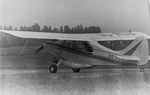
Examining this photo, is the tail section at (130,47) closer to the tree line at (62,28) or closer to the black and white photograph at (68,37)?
the black and white photograph at (68,37)

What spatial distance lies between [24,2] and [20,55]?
0.75 metres

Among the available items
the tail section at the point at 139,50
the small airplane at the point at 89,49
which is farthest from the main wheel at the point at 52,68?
the tail section at the point at 139,50

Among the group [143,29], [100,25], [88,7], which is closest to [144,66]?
[143,29]

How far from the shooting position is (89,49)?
405 centimetres

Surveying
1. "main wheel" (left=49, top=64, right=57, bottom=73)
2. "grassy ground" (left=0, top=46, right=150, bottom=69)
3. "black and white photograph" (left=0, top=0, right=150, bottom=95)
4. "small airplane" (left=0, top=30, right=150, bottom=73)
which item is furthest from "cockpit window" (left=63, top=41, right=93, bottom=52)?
"grassy ground" (left=0, top=46, right=150, bottom=69)

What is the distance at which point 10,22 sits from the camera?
307 centimetres

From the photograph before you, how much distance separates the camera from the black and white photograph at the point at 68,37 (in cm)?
276

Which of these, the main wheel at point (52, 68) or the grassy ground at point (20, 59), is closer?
the grassy ground at point (20, 59)

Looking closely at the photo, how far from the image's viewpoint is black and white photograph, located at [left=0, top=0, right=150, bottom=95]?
2.76 metres

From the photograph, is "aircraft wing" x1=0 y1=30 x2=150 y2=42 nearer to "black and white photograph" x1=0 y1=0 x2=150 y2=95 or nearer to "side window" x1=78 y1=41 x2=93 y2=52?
"black and white photograph" x1=0 y1=0 x2=150 y2=95

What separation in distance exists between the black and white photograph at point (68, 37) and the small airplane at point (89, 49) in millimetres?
18

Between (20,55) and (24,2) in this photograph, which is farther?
(20,55)

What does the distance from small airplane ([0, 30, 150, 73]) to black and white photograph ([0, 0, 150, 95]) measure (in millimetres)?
18

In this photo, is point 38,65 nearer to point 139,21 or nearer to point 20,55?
point 20,55
